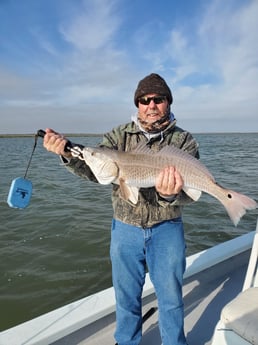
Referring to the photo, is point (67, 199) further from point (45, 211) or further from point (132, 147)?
point (132, 147)

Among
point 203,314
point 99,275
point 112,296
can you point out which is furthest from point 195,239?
point 112,296

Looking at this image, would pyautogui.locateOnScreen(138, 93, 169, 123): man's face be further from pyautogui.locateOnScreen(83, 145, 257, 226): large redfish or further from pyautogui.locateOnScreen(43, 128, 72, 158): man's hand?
pyautogui.locateOnScreen(43, 128, 72, 158): man's hand

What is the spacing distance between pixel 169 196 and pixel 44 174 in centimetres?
1581

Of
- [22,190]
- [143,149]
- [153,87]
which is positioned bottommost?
[22,190]

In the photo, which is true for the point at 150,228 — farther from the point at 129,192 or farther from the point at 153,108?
the point at 153,108

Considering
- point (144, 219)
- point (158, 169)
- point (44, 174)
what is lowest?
point (44, 174)

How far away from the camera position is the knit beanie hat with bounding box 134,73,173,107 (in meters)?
2.95

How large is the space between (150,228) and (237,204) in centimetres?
78

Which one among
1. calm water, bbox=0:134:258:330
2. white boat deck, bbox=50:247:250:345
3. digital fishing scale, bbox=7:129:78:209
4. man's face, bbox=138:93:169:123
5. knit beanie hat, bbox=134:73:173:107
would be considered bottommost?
calm water, bbox=0:134:258:330

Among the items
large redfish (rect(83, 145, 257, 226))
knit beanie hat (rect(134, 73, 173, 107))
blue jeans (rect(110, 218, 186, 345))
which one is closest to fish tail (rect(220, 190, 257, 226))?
large redfish (rect(83, 145, 257, 226))

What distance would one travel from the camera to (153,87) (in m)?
2.95

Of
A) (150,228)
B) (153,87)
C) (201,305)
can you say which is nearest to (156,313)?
(201,305)

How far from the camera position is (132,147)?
3.10 m

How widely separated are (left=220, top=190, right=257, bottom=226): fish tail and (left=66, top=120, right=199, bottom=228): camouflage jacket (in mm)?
364
